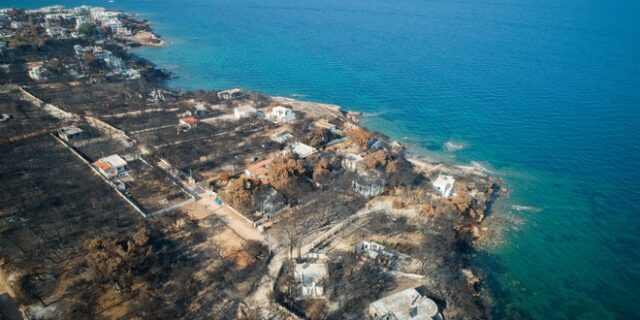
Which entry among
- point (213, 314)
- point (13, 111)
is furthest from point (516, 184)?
point (13, 111)

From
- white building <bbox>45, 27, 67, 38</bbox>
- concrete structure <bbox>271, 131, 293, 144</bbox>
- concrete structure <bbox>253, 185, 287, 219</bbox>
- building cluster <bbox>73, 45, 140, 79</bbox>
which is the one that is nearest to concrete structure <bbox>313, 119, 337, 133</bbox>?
concrete structure <bbox>271, 131, 293, 144</bbox>

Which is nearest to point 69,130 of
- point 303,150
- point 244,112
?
point 244,112

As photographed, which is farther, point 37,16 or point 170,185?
point 37,16

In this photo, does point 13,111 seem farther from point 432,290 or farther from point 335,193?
point 432,290

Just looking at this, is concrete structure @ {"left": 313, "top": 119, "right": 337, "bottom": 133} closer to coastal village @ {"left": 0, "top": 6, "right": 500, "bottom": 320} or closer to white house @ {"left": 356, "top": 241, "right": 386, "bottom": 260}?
coastal village @ {"left": 0, "top": 6, "right": 500, "bottom": 320}

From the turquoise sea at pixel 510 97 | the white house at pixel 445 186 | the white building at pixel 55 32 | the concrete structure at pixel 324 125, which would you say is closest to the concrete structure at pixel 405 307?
the turquoise sea at pixel 510 97

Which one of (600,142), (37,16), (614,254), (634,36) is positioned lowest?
(37,16)

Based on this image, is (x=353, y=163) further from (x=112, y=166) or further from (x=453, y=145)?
(x=112, y=166)
